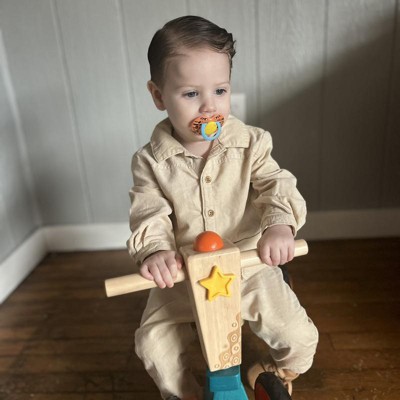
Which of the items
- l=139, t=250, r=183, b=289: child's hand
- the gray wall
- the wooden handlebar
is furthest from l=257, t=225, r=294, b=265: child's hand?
the gray wall

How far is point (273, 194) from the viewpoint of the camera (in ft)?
2.27

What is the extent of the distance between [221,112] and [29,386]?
659mm

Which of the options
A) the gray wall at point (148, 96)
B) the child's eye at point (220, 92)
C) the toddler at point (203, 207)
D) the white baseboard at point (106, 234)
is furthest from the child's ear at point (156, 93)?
the white baseboard at point (106, 234)

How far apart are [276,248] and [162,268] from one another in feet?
0.53

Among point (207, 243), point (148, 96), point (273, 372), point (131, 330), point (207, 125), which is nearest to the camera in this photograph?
point (207, 243)

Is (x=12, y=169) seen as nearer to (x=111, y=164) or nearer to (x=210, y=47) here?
(x=111, y=164)

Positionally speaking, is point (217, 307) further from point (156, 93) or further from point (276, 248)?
point (156, 93)

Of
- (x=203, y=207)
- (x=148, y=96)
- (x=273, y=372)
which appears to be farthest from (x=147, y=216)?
(x=148, y=96)

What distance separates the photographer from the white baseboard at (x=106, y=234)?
1.21 meters

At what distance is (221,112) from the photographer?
2.20 ft

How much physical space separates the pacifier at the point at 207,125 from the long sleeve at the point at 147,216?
126mm

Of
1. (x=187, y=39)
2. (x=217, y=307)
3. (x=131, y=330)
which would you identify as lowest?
(x=131, y=330)

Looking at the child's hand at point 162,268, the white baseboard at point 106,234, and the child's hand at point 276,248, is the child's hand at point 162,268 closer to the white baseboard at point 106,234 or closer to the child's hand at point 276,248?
the child's hand at point 276,248

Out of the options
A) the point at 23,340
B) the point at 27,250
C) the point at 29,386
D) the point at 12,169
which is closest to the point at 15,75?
the point at 12,169
